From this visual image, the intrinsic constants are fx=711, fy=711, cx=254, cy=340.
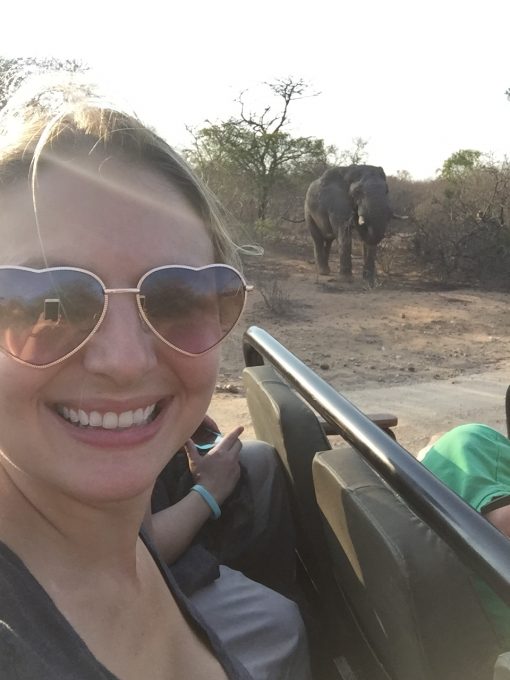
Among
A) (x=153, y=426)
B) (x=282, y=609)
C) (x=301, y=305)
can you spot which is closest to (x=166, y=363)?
(x=153, y=426)

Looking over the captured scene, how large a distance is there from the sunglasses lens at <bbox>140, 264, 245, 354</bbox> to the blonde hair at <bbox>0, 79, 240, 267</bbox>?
60 millimetres

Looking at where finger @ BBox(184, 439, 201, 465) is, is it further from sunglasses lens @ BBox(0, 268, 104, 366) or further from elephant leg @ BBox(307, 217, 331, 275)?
elephant leg @ BBox(307, 217, 331, 275)

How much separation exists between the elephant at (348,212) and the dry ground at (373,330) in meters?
0.57

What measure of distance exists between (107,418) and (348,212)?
10.7 metres

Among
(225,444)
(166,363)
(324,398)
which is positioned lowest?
(225,444)

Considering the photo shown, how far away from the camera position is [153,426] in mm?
746

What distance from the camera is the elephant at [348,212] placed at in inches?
416

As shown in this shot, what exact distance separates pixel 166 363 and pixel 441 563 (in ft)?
1.53

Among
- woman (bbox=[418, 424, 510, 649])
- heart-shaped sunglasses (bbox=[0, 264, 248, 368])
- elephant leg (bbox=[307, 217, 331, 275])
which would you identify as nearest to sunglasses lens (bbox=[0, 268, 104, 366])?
heart-shaped sunglasses (bbox=[0, 264, 248, 368])

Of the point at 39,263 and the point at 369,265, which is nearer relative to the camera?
the point at 39,263

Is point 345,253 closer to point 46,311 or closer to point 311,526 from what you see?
point 311,526

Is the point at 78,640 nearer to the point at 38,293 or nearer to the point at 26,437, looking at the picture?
the point at 26,437

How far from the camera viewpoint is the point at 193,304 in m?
0.78

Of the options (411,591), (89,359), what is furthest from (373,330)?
(89,359)
